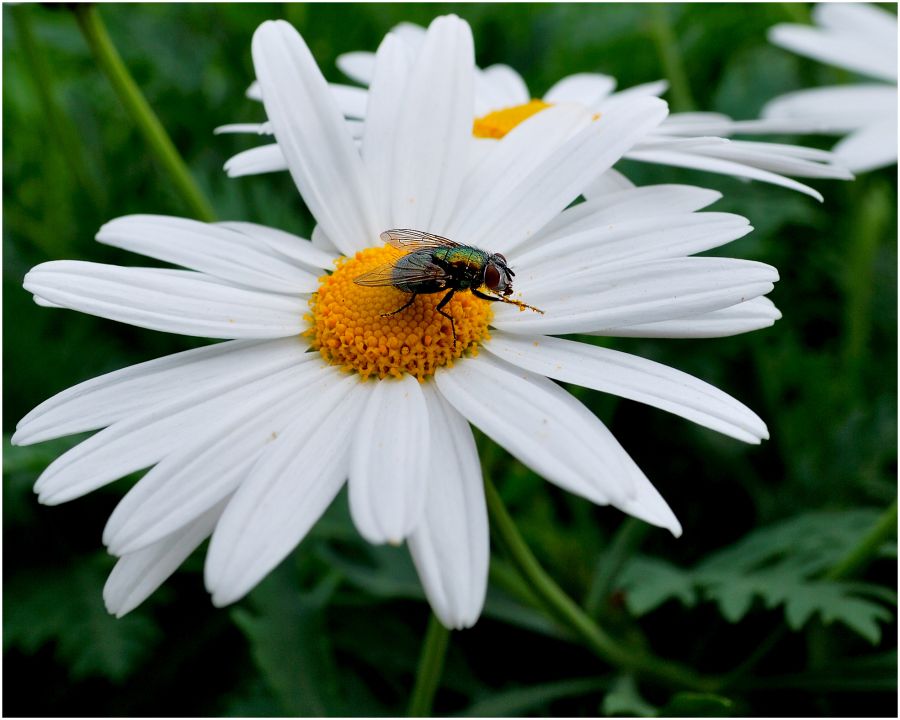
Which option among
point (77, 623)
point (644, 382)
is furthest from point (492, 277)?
point (77, 623)

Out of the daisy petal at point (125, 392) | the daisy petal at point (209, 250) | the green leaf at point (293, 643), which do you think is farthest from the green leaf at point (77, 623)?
the daisy petal at point (209, 250)

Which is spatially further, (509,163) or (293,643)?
(293,643)

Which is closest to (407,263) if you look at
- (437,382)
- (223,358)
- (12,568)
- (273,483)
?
(437,382)

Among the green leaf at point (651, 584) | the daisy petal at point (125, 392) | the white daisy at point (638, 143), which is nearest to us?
the daisy petal at point (125, 392)

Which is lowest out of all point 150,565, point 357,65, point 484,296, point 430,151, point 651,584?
point 651,584

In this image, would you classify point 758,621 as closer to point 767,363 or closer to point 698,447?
point 698,447

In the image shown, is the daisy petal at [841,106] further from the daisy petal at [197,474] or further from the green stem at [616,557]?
the daisy petal at [197,474]

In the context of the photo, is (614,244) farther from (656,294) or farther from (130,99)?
(130,99)
